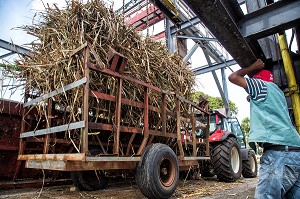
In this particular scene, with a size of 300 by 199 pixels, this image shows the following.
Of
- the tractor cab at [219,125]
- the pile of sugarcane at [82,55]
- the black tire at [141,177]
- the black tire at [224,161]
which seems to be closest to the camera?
the black tire at [141,177]

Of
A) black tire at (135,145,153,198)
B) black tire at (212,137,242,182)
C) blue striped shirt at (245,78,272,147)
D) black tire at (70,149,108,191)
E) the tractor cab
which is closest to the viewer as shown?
blue striped shirt at (245,78,272,147)

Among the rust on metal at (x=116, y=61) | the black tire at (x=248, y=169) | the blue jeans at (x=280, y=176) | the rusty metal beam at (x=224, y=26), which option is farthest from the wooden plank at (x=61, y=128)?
the black tire at (x=248, y=169)

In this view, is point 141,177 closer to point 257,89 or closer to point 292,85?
point 257,89

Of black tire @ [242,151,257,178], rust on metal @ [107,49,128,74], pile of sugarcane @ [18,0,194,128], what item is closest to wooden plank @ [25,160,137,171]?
pile of sugarcane @ [18,0,194,128]

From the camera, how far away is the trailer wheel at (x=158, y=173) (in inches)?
129

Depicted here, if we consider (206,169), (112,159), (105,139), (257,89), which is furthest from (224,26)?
(206,169)

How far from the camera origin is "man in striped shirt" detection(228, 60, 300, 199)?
1933mm

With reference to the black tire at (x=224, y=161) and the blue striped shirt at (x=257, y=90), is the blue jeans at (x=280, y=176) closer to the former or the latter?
the blue striped shirt at (x=257, y=90)

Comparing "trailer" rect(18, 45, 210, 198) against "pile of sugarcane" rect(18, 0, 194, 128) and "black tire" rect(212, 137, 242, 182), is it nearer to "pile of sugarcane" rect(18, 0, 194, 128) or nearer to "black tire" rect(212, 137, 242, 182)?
"pile of sugarcane" rect(18, 0, 194, 128)

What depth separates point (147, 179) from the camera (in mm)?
3260

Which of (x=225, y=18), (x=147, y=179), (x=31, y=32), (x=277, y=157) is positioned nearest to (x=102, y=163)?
(x=147, y=179)

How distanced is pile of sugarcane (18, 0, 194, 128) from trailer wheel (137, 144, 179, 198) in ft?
2.65

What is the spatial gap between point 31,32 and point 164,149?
3043 millimetres

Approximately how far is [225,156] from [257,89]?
13.0ft
